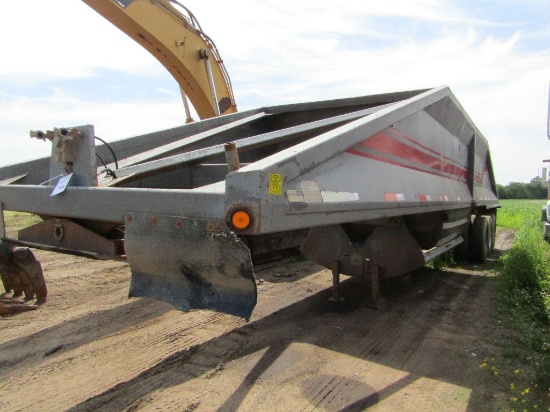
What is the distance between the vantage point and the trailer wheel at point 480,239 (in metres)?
7.60

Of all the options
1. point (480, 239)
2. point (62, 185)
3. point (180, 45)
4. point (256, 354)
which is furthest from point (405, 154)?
point (180, 45)

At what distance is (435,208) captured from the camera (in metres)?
4.37

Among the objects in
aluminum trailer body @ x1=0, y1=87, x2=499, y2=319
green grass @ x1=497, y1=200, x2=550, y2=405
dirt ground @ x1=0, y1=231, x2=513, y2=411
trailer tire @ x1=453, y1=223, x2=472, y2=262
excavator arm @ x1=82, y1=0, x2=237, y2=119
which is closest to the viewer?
aluminum trailer body @ x1=0, y1=87, x2=499, y2=319

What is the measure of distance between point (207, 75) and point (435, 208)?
4.57 m

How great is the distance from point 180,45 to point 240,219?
5.76m

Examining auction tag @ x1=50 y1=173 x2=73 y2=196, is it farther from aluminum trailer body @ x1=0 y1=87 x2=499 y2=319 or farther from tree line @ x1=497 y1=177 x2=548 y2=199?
tree line @ x1=497 y1=177 x2=548 y2=199

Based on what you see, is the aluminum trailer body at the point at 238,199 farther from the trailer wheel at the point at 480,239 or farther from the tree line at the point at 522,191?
the tree line at the point at 522,191

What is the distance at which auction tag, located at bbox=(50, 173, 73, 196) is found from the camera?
3.00 metres

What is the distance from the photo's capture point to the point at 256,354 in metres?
Answer: 3.49

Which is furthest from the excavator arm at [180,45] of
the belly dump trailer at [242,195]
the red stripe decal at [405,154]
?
the red stripe decal at [405,154]

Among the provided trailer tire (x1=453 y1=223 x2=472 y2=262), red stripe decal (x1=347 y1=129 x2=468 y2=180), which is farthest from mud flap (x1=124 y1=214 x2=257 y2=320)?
trailer tire (x1=453 y1=223 x2=472 y2=262)

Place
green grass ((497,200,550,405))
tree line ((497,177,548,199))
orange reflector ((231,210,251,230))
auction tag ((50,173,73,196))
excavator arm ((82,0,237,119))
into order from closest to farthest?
1. orange reflector ((231,210,251,230))
2. auction tag ((50,173,73,196))
3. green grass ((497,200,550,405))
4. excavator arm ((82,0,237,119))
5. tree line ((497,177,548,199))

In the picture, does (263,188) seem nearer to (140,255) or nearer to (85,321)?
(140,255)

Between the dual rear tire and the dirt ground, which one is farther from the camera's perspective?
the dual rear tire
